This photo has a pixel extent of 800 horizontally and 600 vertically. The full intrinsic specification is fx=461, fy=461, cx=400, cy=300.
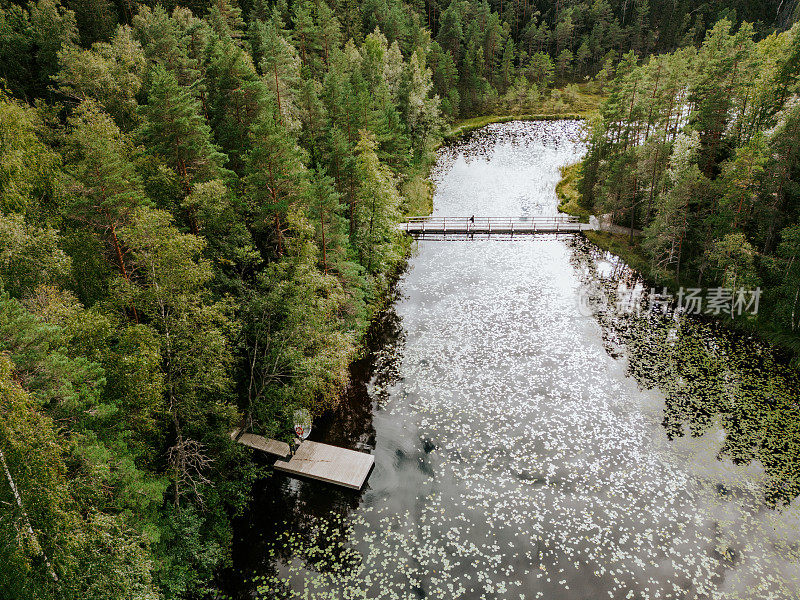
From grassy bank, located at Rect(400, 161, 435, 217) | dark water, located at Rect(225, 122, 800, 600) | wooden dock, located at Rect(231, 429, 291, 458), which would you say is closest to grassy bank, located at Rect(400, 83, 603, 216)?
grassy bank, located at Rect(400, 161, 435, 217)

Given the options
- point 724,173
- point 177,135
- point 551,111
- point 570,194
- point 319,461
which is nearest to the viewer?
point 319,461

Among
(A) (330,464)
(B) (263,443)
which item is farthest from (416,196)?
(A) (330,464)

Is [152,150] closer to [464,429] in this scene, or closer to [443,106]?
[464,429]

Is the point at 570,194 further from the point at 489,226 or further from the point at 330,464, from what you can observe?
the point at 330,464

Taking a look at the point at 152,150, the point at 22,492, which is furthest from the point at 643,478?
the point at 152,150

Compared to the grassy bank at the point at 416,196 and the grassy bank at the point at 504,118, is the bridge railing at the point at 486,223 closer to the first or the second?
the grassy bank at the point at 416,196

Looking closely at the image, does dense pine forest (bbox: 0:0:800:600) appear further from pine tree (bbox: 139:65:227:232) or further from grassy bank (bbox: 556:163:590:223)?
grassy bank (bbox: 556:163:590:223)
